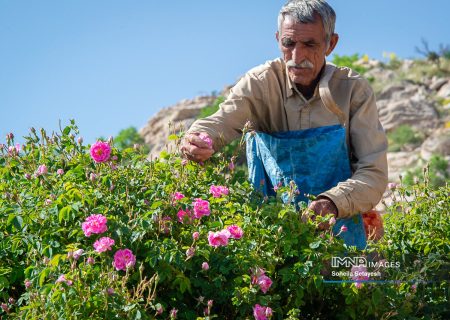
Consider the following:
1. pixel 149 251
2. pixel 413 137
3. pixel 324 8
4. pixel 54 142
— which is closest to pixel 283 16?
pixel 324 8

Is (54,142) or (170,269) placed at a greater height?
(54,142)

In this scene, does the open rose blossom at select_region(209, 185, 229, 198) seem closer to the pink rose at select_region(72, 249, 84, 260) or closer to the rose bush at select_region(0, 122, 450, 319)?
the rose bush at select_region(0, 122, 450, 319)

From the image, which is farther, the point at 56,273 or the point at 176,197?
the point at 176,197

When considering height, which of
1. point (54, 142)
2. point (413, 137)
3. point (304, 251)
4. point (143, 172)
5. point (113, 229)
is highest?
point (413, 137)

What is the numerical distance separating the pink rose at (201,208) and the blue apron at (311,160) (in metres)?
0.80

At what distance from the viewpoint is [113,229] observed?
2.83 meters

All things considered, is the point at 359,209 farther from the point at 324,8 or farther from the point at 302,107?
the point at 324,8

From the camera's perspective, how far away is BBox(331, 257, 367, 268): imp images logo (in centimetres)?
298

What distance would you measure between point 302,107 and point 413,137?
12.8 meters

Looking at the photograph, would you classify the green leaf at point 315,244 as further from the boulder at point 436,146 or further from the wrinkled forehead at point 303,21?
the boulder at point 436,146

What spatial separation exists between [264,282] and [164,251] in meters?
0.40

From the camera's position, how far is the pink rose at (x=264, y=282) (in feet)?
9.04

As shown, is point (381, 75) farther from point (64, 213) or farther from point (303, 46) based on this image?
point (64, 213)

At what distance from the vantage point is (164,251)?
274cm
